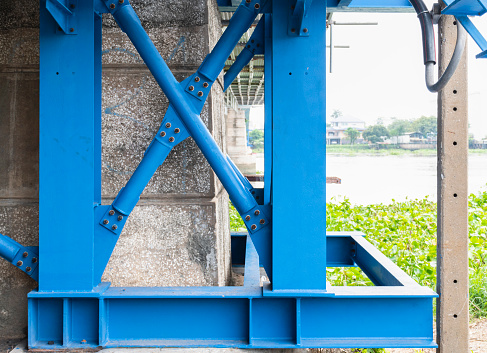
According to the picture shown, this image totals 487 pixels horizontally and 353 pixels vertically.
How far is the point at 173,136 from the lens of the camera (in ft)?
8.83

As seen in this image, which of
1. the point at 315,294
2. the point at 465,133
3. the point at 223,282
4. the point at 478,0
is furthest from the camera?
the point at 223,282

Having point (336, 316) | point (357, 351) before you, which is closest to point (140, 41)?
point (336, 316)

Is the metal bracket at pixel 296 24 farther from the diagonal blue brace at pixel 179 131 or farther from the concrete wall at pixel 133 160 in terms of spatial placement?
the concrete wall at pixel 133 160

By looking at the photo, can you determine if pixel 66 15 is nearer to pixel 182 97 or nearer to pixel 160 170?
pixel 182 97

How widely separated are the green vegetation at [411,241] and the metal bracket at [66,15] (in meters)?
4.19

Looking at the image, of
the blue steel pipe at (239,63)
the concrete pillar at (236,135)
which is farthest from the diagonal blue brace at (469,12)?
the concrete pillar at (236,135)

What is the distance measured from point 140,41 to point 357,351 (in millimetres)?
3453

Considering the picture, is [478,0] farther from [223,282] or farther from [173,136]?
[223,282]

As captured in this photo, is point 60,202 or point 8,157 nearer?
point 60,202

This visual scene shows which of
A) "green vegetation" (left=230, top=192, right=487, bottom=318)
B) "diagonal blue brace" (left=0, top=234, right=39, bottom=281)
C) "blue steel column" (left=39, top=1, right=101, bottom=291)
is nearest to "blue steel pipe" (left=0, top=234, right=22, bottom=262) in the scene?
"diagonal blue brace" (left=0, top=234, right=39, bottom=281)

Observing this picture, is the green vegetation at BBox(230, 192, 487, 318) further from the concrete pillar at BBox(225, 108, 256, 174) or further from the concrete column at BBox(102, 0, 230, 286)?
the concrete pillar at BBox(225, 108, 256, 174)

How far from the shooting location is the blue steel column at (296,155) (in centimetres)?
262

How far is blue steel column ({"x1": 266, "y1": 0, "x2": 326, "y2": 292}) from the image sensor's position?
2.62m

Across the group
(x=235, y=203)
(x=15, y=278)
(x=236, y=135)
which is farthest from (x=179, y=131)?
(x=236, y=135)
